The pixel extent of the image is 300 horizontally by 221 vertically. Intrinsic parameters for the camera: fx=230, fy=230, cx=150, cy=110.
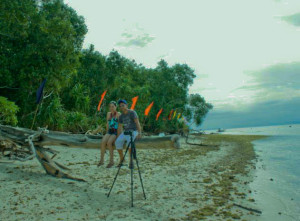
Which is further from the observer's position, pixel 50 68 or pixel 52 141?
pixel 50 68

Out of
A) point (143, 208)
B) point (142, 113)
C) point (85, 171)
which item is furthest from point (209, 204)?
point (142, 113)

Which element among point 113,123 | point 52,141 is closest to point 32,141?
point 52,141

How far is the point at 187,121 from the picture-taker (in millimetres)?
46375

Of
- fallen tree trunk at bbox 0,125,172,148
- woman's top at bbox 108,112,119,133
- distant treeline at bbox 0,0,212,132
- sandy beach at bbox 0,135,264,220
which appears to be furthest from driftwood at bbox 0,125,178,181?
distant treeline at bbox 0,0,212,132

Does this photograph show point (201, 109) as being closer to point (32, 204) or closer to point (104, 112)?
point (104, 112)

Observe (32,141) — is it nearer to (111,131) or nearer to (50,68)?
(111,131)

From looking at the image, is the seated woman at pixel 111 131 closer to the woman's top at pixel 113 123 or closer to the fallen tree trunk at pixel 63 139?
the woman's top at pixel 113 123

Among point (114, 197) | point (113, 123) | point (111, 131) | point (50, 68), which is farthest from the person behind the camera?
point (50, 68)

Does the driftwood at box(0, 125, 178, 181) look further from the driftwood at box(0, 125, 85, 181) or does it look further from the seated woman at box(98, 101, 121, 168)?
the seated woman at box(98, 101, 121, 168)

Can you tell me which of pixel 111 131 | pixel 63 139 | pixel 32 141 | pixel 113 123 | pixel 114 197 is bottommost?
pixel 114 197

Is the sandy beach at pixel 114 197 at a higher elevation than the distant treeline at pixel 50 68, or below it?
below

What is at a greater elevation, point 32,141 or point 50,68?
point 50,68

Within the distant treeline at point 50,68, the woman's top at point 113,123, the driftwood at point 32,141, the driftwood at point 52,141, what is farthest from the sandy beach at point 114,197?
the distant treeline at point 50,68

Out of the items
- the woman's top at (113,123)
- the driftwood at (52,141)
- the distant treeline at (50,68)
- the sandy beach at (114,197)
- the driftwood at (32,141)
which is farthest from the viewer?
the distant treeline at (50,68)
